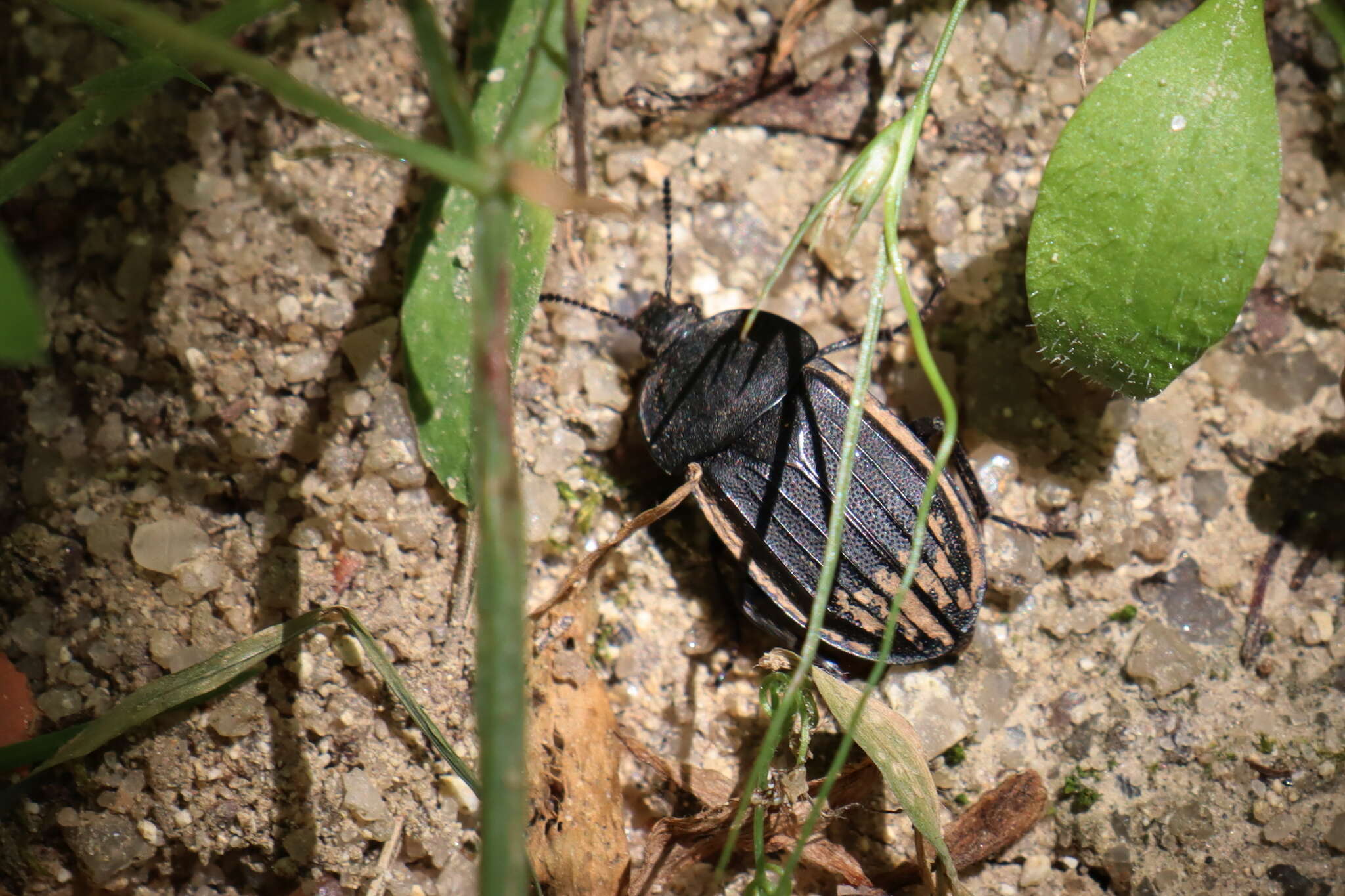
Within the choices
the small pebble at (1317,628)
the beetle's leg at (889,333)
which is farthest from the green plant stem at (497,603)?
the small pebble at (1317,628)

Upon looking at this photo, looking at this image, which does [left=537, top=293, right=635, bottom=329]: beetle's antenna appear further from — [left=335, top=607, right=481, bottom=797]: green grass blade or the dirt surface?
[left=335, top=607, right=481, bottom=797]: green grass blade

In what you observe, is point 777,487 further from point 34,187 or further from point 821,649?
point 34,187

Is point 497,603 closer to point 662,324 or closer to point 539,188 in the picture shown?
point 539,188

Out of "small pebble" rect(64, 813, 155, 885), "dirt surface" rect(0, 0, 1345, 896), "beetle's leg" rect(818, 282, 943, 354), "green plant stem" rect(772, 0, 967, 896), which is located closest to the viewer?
"green plant stem" rect(772, 0, 967, 896)

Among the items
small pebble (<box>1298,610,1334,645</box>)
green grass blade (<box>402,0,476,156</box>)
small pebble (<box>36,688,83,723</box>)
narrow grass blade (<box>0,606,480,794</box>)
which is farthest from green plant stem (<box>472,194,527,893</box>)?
small pebble (<box>1298,610,1334,645</box>)

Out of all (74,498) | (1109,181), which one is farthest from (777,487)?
(74,498)

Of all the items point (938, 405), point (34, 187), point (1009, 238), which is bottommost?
point (938, 405)

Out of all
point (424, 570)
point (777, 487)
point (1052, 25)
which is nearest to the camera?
point (424, 570)
